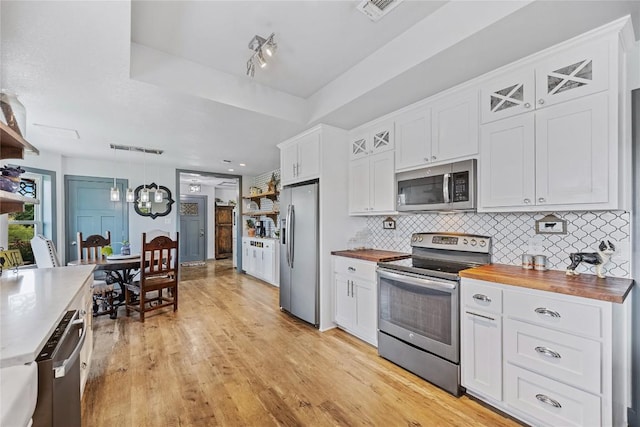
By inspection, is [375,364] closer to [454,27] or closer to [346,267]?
[346,267]

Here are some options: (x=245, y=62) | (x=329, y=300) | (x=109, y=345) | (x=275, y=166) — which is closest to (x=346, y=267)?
(x=329, y=300)

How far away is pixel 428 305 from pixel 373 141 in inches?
73.0

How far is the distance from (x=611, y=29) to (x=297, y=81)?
2325mm

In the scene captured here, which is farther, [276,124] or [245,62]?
[276,124]

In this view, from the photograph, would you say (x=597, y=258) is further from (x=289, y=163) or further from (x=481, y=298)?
(x=289, y=163)

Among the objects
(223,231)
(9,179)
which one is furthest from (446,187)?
(223,231)

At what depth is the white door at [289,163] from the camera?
3.77 m

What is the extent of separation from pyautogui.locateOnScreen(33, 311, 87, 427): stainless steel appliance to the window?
12.0 ft

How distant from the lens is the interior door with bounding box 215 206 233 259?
905cm

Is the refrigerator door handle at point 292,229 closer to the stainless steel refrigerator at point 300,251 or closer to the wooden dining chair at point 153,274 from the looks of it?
the stainless steel refrigerator at point 300,251

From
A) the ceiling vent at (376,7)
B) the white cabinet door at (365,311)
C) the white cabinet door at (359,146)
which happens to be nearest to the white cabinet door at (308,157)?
the white cabinet door at (359,146)

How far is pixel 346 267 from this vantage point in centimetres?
311

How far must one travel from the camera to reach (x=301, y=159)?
3643mm

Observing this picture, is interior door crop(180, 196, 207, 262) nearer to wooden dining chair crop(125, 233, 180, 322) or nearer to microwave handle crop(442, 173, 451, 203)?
wooden dining chair crop(125, 233, 180, 322)
